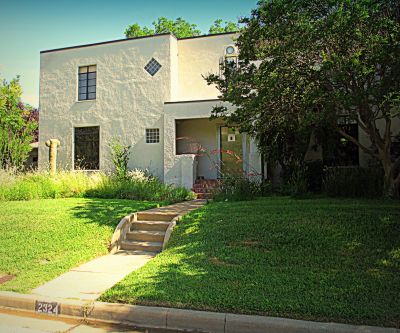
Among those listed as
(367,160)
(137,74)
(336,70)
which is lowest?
(367,160)

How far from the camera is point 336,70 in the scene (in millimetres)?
7207

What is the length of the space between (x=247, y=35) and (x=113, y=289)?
6516mm

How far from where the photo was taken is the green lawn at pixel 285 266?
172 inches

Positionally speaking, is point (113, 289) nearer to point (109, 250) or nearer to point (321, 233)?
point (109, 250)

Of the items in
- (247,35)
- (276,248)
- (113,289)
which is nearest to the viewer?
(113,289)

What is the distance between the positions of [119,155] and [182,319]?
39.0 ft

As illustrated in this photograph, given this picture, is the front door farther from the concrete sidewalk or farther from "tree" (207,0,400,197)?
the concrete sidewalk

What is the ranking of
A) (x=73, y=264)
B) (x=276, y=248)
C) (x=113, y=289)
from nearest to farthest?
(x=113, y=289) → (x=276, y=248) → (x=73, y=264)

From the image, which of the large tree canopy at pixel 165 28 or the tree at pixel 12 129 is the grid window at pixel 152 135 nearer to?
the tree at pixel 12 129

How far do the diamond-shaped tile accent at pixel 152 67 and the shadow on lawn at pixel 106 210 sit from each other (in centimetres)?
699

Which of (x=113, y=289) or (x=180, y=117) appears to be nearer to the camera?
(x=113, y=289)

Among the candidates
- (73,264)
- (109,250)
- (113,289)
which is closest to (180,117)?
(109,250)

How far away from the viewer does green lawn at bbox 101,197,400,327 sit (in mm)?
4359

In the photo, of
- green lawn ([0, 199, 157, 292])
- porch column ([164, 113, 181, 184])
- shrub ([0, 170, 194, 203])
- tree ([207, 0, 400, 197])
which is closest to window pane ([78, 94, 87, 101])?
shrub ([0, 170, 194, 203])
